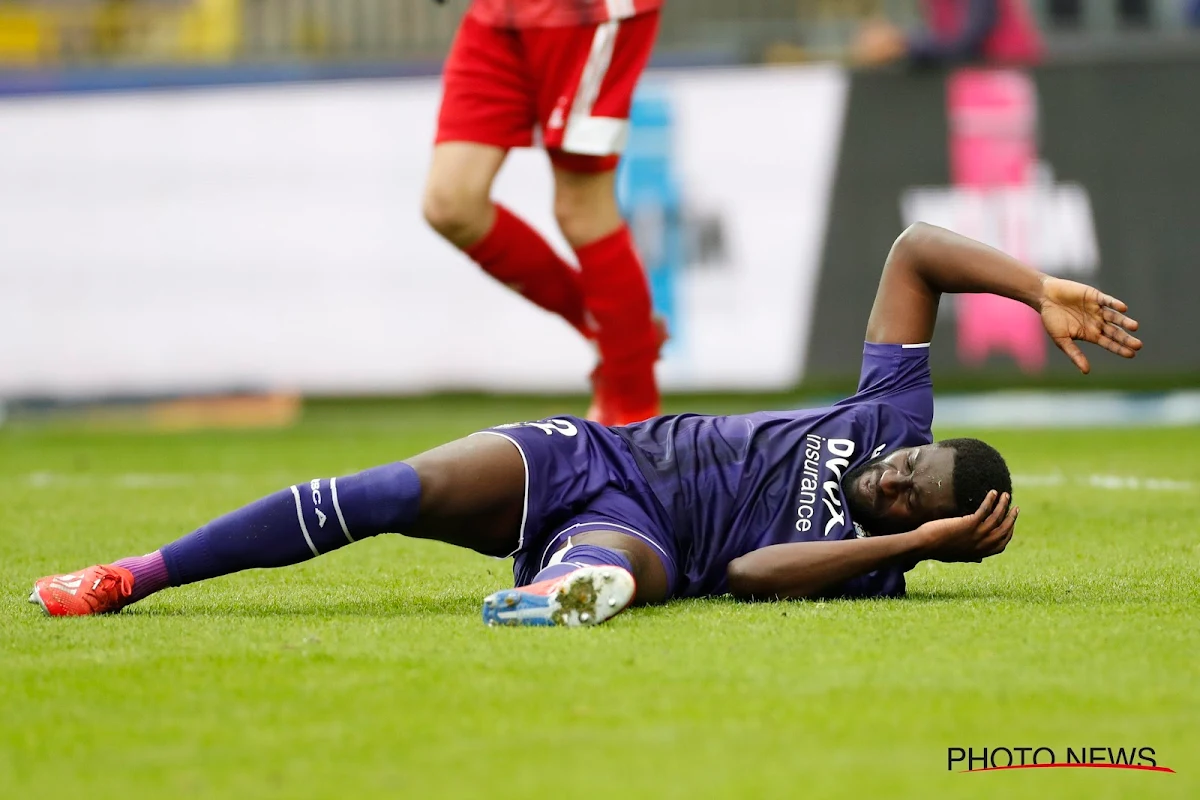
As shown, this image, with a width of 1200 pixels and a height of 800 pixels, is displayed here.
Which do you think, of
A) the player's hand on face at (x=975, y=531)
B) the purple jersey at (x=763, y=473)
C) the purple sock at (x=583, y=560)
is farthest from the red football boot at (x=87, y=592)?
the player's hand on face at (x=975, y=531)

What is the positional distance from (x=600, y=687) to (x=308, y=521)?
3.70 ft

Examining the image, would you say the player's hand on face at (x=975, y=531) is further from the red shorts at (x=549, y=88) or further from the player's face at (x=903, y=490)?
the red shorts at (x=549, y=88)

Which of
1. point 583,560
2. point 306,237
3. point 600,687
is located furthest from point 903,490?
point 306,237

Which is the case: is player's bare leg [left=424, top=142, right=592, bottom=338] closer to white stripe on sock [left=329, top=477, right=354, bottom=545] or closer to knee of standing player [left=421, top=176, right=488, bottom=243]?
knee of standing player [left=421, top=176, right=488, bottom=243]

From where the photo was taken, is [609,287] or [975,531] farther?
[609,287]

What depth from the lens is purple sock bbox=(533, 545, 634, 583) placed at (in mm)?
3930

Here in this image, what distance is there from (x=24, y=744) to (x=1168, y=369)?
8.63 metres

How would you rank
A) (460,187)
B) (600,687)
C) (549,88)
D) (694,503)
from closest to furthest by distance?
(600,687), (694,503), (460,187), (549,88)

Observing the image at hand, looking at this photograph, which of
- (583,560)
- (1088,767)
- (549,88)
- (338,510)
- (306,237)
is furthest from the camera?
(306,237)

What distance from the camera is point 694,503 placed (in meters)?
4.38

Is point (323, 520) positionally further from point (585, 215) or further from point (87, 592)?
point (585, 215)

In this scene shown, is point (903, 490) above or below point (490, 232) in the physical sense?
below

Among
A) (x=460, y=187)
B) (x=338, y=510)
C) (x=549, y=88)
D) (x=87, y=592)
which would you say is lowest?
(x=87, y=592)

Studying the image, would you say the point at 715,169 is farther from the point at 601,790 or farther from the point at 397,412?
the point at 601,790
